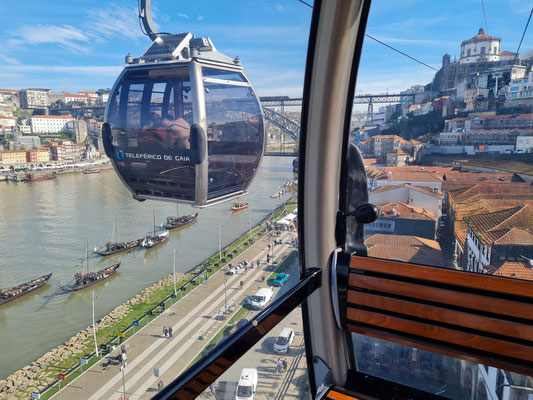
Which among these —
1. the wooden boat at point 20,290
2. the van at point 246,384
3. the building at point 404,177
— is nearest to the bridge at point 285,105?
the building at point 404,177

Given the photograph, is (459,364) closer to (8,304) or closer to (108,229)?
(8,304)

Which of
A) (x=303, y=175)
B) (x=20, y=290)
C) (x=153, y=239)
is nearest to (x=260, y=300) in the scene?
(x=303, y=175)

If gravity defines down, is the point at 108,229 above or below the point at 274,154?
below

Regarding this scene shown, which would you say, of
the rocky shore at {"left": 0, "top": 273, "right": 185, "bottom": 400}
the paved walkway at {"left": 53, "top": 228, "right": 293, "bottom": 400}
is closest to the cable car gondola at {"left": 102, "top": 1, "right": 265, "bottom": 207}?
the paved walkway at {"left": 53, "top": 228, "right": 293, "bottom": 400}

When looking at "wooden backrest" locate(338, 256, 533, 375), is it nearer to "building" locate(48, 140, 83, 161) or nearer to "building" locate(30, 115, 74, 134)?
"building" locate(30, 115, 74, 134)

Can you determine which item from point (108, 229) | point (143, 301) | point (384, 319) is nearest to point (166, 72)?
point (384, 319)

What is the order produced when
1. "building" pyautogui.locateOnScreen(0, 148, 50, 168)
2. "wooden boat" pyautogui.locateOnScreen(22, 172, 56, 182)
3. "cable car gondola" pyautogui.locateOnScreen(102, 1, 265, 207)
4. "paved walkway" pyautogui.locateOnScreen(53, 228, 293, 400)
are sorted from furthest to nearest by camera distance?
"wooden boat" pyautogui.locateOnScreen(22, 172, 56, 182) < "paved walkway" pyautogui.locateOnScreen(53, 228, 293, 400) < "building" pyautogui.locateOnScreen(0, 148, 50, 168) < "cable car gondola" pyautogui.locateOnScreen(102, 1, 265, 207)
